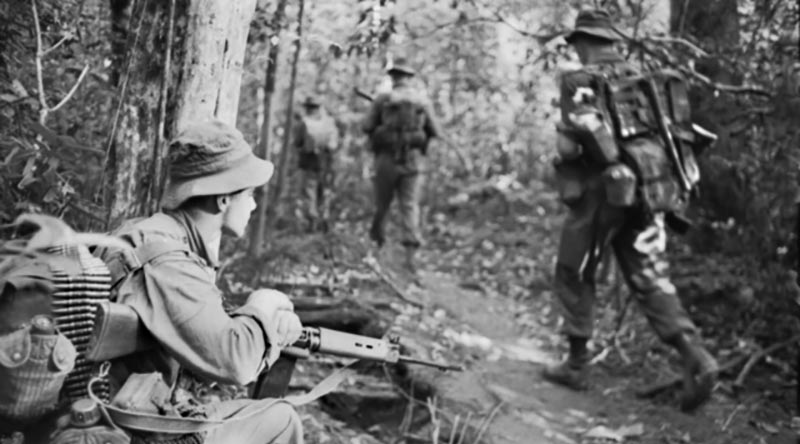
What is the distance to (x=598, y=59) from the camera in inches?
266

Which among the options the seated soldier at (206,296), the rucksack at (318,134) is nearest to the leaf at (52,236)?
the seated soldier at (206,296)

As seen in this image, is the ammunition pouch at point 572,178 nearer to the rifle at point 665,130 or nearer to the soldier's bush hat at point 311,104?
the rifle at point 665,130

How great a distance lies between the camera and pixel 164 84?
4.20 metres

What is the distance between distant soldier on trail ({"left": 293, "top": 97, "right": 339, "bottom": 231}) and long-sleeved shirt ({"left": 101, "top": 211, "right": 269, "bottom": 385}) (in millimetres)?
10778

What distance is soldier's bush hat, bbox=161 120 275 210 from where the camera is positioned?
315 centimetres

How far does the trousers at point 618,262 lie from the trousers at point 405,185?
3.98 meters

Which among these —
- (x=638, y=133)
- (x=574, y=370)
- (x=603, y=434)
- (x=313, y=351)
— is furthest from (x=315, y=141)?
(x=313, y=351)

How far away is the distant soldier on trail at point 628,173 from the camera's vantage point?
646 centimetres

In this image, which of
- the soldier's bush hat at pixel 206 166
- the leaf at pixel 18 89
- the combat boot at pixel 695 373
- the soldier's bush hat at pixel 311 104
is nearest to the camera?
the soldier's bush hat at pixel 206 166

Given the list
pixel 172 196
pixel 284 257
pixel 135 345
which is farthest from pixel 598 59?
pixel 135 345

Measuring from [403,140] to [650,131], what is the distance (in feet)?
15.2

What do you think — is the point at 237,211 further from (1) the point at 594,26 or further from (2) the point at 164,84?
(1) the point at 594,26

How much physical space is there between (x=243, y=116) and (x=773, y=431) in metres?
6.36

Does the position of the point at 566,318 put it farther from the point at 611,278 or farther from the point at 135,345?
the point at 135,345
